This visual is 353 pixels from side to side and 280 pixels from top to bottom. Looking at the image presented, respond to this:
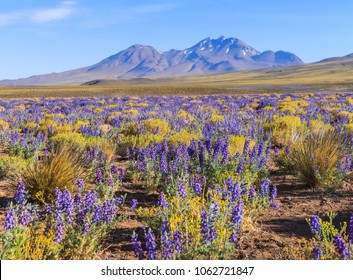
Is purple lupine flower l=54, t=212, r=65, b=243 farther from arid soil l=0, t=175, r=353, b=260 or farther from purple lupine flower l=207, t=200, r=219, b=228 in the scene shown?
purple lupine flower l=207, t=200, r=219, b=228

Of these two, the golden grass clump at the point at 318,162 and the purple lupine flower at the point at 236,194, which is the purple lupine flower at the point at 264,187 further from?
the golden grass clump at the point at 318,162

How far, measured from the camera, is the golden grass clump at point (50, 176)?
5.29m

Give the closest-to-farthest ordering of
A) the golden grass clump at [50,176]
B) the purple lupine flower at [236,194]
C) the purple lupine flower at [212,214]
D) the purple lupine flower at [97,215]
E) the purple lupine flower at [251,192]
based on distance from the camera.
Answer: the purple lupine flower at [212,214] → the purple lupine flower at [97,215] → the purple lupine flower at [236,194] → the purple lupine flower at [251,192] → the golden grass clump at [50,176]

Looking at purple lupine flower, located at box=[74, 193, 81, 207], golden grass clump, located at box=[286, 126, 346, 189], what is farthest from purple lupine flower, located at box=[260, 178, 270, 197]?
purple lupine flower, located at box=[74, 193, 81, 207]

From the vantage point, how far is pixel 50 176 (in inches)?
211

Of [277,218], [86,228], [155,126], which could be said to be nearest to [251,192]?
[277,218]

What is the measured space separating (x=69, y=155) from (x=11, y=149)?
2.64 m

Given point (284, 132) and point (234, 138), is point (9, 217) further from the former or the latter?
point (284, 132)

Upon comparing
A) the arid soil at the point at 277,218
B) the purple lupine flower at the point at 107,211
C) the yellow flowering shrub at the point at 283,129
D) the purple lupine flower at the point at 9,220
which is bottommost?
the arid soil at the point at 277,218

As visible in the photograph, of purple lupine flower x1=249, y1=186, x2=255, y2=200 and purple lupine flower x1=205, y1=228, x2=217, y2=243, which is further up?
purple lupine flower x1=205, y1=228, x2=217, y2=243

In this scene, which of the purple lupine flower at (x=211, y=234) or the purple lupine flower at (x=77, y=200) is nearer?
the purple lupine flower at (x=211, y=234)

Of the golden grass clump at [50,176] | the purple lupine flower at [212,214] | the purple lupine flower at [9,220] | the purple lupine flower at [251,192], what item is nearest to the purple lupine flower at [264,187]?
the purple lupine flower at [251,192]

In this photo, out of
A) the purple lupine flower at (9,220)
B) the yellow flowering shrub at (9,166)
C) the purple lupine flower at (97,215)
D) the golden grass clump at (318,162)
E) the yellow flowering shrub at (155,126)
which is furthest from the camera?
the yellow flowering shrub at (155,126)

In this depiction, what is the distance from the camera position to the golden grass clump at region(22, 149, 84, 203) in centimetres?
529
